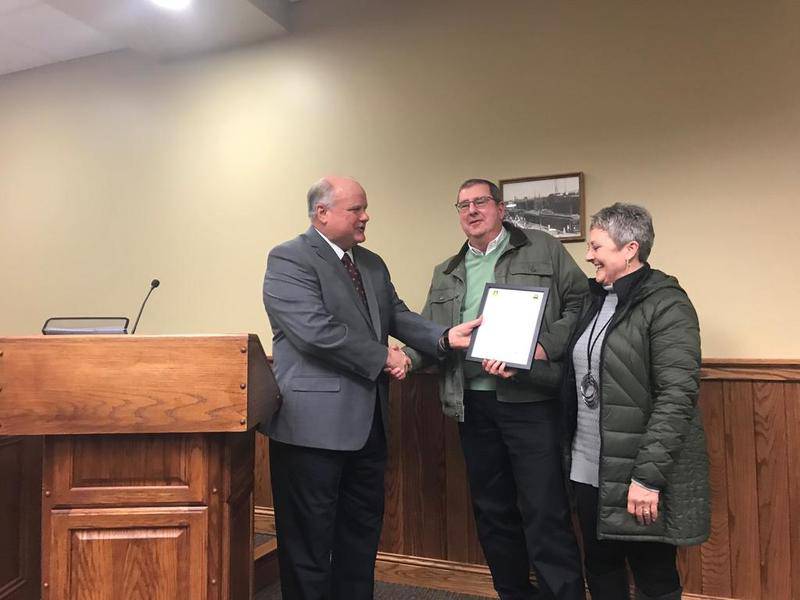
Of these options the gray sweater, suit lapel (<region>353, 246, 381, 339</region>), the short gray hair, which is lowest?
the gray sweater

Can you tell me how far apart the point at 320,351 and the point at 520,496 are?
2.81 ft

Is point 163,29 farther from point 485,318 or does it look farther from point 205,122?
point 485,318

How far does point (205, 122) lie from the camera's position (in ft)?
10.8

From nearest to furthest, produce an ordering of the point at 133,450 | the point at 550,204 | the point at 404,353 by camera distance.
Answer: the point at 133,450 → the point at 404,353 → the point at 550,204

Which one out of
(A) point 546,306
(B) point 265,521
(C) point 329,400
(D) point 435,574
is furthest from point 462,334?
(B) point 265,521

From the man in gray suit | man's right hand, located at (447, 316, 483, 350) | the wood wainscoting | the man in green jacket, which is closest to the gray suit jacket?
the man in gray suit

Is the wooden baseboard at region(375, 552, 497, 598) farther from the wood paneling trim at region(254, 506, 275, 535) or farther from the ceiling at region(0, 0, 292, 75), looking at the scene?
the ceiling at region(0, 0, 292, 75)

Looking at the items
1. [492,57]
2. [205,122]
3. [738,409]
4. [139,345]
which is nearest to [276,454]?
[139,345]

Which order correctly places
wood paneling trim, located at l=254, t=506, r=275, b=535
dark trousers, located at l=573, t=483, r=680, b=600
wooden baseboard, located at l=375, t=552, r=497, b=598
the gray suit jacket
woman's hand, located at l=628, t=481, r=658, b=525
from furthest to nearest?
wood paneling trim, located at l=254, t=506, r=275, b=535, wooden baseboard, located at l=375, t=552, r=497, b=598, the gray suit jacket, dark trousers, located at l=573, t=483, r=680, b=600, woman's hand, located at l=628, t=481, r=658, b=525

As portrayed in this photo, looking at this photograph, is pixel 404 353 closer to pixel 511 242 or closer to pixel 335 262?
pixel 335 262

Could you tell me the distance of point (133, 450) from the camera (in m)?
1.35

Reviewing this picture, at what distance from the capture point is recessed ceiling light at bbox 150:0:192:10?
108 inches

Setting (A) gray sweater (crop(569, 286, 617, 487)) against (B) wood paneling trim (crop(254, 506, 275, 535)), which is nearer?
(A) gray sweater (crop(569, 286, 617, 487))

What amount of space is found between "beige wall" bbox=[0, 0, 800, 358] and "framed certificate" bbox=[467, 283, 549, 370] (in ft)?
2.16
